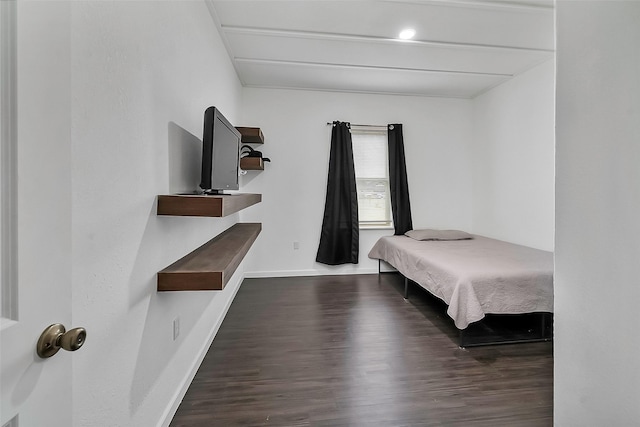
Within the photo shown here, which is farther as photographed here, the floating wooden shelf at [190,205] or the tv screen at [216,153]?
the tv screen at [216,153]

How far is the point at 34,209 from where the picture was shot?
541mm

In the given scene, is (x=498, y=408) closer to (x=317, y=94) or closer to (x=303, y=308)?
(x=303, y=308)

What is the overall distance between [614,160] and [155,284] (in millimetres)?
1827

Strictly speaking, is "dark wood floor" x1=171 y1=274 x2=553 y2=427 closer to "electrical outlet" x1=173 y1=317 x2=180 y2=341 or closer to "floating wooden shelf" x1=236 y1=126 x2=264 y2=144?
"electrical outlet" x1=173 y1=317 x2=180 y2=341

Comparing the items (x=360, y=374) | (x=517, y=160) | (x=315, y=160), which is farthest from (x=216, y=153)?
(x=517, y=160)

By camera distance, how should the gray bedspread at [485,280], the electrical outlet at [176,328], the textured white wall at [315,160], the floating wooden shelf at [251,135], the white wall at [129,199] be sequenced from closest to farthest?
the white wall at [129,199] < the electrical outlet at [176,328] < the gray bedspread at [485,280] < the floating wooden shelf at [251,135] < the textured white wall at [315,160]

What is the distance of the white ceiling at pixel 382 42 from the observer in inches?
95.0

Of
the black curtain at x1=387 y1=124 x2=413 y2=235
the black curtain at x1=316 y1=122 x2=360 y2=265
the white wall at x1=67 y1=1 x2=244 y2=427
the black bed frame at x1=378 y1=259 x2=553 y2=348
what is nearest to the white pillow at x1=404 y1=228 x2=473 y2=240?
the black curtain at x1=387 y1=124 x2=413 y2=235

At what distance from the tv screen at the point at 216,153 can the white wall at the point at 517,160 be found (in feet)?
11.0

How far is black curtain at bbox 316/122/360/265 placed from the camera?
4.24m

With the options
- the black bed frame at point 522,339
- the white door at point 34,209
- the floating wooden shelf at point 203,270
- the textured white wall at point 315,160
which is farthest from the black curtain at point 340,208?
the white door at point 34,209

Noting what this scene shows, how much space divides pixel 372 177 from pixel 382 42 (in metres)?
1.95

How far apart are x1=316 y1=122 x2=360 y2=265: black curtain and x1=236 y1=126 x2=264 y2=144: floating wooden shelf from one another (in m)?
1.07

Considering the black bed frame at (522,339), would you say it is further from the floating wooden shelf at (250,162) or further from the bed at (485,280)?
the floating wooden shelf at (250,162)
